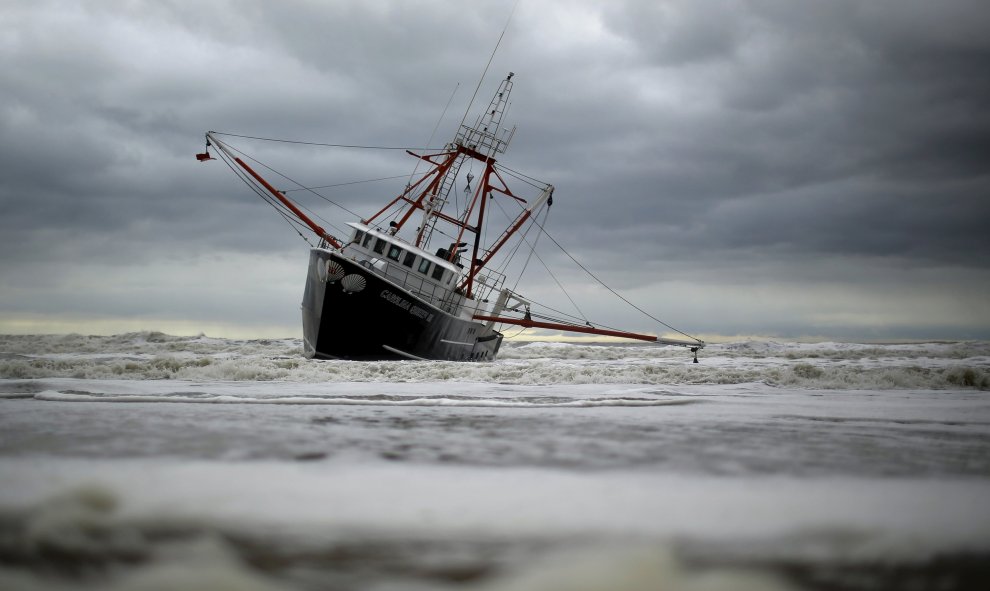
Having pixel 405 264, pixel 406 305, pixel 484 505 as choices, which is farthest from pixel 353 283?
pixel 484 505

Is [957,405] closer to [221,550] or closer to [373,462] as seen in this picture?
[373,462]

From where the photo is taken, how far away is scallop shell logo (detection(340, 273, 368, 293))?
65.7 ft

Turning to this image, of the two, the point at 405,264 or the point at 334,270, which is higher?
the point at 405,264

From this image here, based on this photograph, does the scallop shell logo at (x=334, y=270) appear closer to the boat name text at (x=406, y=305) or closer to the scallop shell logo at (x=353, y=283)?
the scallop shell logo at (x=353, y=283)

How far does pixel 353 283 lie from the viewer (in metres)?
20.1

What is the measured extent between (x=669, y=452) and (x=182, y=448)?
2371 mm

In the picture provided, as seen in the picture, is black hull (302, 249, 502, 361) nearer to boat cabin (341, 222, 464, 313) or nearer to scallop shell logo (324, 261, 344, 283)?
scallop shell logo (324, 261, 344, 283)

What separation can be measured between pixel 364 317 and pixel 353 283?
1272 mm

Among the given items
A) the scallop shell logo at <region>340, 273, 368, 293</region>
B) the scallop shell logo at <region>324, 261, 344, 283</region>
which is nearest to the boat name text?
the scallop shell logo at <region>340, 273, 368, 293</region>

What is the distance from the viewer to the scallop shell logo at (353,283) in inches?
789

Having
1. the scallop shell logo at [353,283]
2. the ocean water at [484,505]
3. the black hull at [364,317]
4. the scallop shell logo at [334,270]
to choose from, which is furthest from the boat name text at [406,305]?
the ocean water at [484,505]

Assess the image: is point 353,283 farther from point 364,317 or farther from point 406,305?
point 406,305

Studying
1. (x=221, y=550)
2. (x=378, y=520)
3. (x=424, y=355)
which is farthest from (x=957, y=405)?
(x=424, y=355)

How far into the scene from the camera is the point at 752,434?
3.88 m
